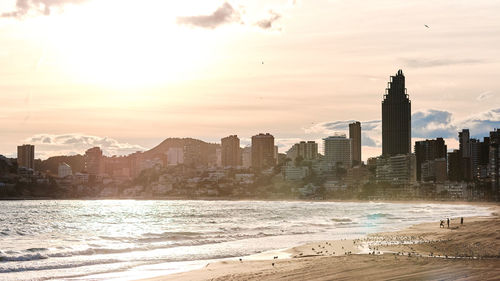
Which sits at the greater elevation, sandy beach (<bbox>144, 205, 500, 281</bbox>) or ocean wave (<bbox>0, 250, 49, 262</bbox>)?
sandy beach (<bbox>144, 205, 500, 281</bbox>)

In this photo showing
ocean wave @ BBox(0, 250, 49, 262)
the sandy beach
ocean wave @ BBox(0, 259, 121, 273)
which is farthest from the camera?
ocean wave @ BBox(0, 250, 49, 262)

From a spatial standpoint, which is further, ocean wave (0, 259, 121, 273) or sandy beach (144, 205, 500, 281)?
ocean wave (0, 259, 121, 273)

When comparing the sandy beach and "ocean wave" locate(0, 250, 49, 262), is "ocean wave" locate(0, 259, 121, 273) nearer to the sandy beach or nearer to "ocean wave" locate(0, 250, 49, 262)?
"ocean wave" locate(0, 250, 49, 262)

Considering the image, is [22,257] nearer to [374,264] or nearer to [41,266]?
[41,266]

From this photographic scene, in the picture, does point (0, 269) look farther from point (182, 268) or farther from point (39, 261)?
point (182, 268)


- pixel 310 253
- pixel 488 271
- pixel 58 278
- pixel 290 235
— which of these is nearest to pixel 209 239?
pixel 290 235

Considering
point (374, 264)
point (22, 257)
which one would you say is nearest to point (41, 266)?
point (22, 257)

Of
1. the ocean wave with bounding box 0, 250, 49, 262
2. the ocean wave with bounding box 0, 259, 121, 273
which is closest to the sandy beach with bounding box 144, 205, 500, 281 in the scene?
the ocean wave with bounding box 0, 259, 121, 273

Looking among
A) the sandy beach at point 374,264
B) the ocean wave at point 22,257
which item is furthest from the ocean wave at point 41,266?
the sandy beach at point 374,264

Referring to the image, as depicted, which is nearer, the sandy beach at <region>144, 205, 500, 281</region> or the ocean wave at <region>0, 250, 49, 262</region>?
the sandy beach at <region>144, 205, 500, 281</region>

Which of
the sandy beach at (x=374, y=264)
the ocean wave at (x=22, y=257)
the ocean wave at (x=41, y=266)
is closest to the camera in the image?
the sandy beach at (x=374, y=264)

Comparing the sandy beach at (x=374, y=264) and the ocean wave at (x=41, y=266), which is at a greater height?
the sandy beach at (x=374, y=264)

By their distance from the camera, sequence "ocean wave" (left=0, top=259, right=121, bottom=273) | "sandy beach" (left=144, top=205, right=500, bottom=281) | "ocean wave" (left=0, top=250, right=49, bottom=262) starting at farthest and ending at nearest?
"ocean wave" (left=0, top=250, right=49, bottom=262) → "ocean wave" (left=0, top=259, right=121, bottom=273) → "sandy beach" (left=144, top=205, right=500, bottom=281)

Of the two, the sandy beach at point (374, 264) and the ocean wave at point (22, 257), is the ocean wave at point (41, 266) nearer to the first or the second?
the ocean wave at point (22, 257)
